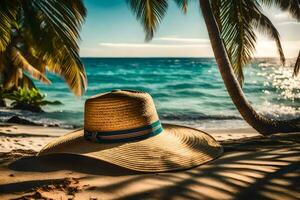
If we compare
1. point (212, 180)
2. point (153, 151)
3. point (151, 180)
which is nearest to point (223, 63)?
point (212, 180)

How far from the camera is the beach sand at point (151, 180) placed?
110 inches

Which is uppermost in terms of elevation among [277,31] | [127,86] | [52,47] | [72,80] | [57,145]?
[277,31]

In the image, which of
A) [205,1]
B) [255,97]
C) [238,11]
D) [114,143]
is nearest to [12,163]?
[114,143]

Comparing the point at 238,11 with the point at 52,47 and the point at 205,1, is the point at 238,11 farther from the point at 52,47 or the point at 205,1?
the point at 52,47

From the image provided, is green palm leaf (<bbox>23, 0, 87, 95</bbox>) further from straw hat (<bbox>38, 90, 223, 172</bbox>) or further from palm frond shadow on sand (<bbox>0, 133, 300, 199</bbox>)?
straw hat (<bbox>38, 90, 223, 172</bbox>)

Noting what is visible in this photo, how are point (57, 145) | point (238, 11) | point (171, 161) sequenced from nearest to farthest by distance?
point (171, 161) < point (57, 145) < point (238, 11)

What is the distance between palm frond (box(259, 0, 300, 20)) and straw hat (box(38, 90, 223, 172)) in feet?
14.2

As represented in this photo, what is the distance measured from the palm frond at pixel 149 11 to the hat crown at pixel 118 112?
3.54 m

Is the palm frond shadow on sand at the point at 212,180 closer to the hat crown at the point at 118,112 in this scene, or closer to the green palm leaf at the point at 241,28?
the hat crown at the point at 118,112

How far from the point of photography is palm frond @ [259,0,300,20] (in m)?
6.75

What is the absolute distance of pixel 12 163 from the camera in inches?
151

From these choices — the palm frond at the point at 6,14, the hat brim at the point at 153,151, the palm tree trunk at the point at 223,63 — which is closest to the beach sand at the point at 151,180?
the hat brim at the point at 153,151

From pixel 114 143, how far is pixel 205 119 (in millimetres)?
13227

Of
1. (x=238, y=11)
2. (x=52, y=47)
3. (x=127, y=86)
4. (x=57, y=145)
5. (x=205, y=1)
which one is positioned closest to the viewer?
(x=57, y=145)
